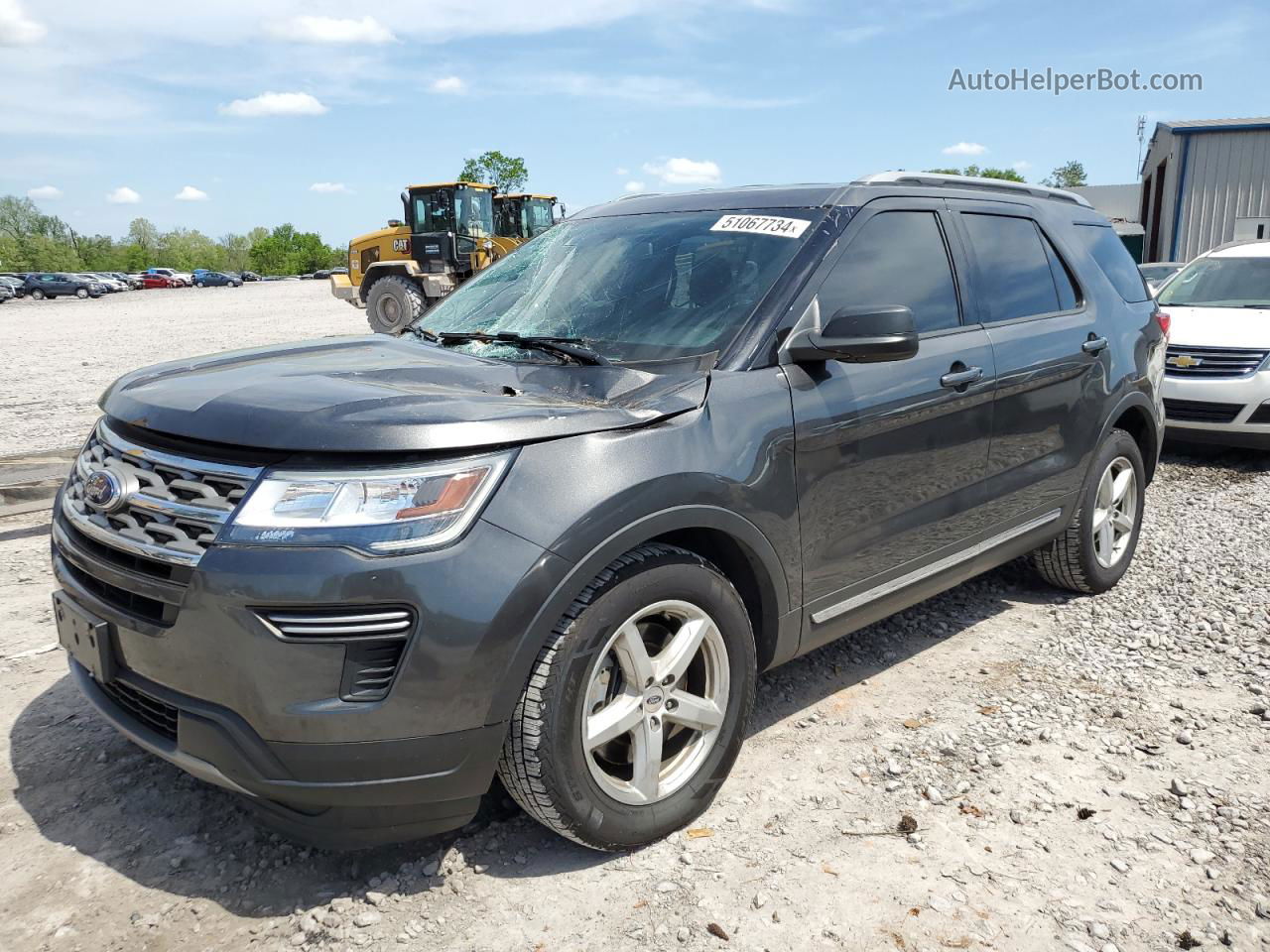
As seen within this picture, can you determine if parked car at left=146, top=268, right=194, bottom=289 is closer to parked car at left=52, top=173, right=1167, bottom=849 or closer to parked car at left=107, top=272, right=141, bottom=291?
parked car at left=107, top=272, right=141, bottom=291

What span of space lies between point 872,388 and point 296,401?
1.84 m

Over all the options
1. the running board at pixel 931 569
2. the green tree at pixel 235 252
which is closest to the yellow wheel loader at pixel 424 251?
the running board at pixel 931 569

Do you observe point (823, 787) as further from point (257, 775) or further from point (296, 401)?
point (296, 401)

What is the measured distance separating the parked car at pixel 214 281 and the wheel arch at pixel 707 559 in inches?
3464

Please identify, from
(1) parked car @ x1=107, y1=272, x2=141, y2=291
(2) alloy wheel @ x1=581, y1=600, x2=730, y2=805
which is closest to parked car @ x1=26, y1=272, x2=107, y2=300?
(1) parked car @ x1=107, y1=272, x2=141, y2=291

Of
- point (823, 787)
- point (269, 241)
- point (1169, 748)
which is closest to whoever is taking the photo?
point (823, 787)

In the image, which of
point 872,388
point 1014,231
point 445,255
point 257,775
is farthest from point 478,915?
point 445,255

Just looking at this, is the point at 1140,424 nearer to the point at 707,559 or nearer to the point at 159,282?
the point at 707,559

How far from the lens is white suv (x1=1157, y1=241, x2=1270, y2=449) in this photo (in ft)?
26.2

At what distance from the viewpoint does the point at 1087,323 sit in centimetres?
451

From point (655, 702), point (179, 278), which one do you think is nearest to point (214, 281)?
point (179, 278)

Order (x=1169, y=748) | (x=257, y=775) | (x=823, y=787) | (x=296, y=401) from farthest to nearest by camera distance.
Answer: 1. (x=1169, y=748)
2. (x=823, y=787)
3. (x=296, y=401)
4. (x=257, y=775)

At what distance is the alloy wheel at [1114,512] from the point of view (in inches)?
189

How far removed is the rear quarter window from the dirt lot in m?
1.72
